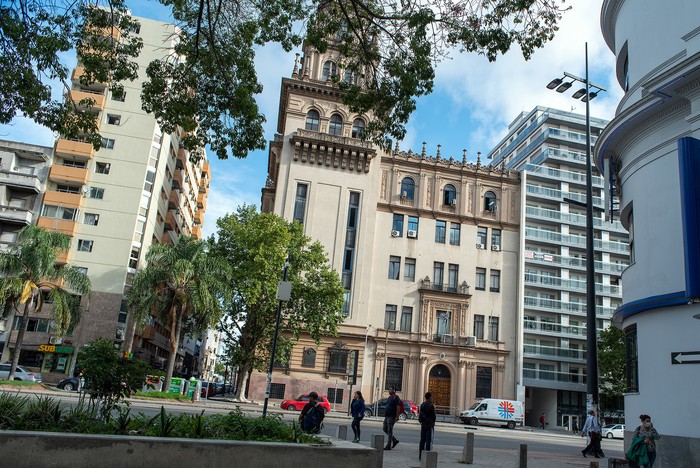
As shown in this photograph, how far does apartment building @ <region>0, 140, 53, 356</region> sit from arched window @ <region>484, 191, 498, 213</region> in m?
37.0

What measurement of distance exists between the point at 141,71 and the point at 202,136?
132 ft

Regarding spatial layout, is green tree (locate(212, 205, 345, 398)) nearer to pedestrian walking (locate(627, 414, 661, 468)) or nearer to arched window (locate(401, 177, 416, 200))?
arched window (locate(401, 177, 416, 200))

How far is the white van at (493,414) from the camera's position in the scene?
138 feet

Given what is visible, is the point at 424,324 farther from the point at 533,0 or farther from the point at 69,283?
the point at 533,0

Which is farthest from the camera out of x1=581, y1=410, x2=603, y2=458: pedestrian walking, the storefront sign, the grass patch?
the storefront sign

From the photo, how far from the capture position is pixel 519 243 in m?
52.4

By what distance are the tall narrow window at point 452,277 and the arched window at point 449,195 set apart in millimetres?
5678

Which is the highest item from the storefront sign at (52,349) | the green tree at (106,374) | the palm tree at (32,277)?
the palm tree at (32,277)

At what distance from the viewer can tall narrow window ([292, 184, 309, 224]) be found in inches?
1884

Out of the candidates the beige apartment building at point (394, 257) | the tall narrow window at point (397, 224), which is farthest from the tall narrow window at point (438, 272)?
the tall narrow window at point (397, 224)

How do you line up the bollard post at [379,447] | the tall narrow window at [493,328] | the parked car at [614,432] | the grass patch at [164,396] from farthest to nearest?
the tall narrow window at [493,328], the parked car at [614,432], the grass patch at [164,396], the bollard post at [379,447]

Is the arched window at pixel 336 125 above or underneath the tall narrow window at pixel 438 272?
above

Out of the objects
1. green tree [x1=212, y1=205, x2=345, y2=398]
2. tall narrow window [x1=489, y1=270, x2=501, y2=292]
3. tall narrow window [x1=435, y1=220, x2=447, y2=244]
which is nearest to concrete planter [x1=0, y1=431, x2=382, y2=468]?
green tree [x1=212, y1=205, x2=345, y2=398]

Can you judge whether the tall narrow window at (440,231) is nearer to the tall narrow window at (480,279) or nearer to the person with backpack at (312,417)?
the tall narrow window at (480,279)
